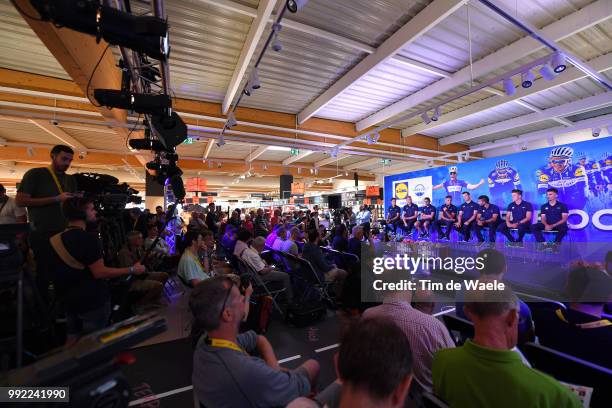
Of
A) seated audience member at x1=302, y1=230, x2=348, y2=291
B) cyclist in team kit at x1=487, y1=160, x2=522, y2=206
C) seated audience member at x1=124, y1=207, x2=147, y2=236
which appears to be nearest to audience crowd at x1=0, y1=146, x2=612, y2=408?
seated audience member at x1=302, y1=230, x2=348, y2=291

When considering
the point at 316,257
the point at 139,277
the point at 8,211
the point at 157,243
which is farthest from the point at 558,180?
the point at 8,211

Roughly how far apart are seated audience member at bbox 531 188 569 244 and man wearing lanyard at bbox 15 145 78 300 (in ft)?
27.0

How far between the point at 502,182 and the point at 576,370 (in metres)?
7.13

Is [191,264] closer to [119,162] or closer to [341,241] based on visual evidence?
[341,241]

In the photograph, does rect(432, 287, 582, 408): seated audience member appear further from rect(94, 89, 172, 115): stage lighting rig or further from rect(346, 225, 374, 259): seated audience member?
rect(346, 225, 374, 259): seated audience member

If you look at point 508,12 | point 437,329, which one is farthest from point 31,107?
point 508,12

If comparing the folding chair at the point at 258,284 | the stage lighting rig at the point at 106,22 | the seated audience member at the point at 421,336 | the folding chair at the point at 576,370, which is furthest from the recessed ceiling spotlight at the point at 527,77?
the stage lighting rig at the point at 106,22

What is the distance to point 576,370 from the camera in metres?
1.38

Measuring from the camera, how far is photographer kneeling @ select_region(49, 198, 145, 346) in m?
1.95

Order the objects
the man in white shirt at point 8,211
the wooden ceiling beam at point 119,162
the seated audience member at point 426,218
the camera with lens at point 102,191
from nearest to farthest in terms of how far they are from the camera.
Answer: the camera with lens at point 102,191 < the man in white shirt at point 8,211 < the seated audience member at point 426,218 < the wooden ceiling beam at point 119,162

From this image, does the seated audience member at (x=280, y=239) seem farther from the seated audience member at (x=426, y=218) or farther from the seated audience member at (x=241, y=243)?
the seated audience member at (x=426, y=218)

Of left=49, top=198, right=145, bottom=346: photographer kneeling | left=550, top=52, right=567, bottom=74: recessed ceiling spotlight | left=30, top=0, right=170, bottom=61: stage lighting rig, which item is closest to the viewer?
left=30, top=0, right=170, bottom=61: stage lighting rig

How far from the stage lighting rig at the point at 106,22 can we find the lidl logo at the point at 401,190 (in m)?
9.34

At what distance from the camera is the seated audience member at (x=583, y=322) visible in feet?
5.68
